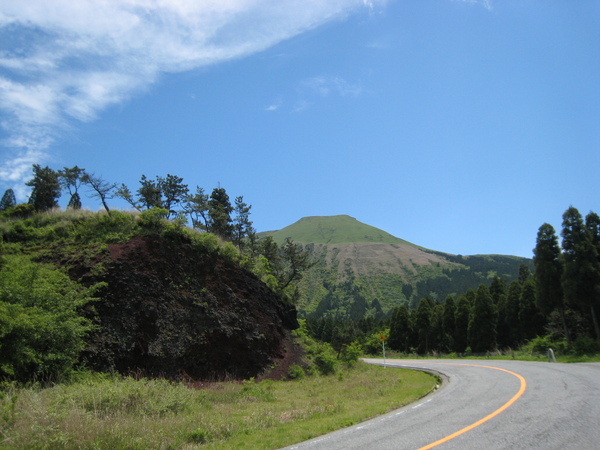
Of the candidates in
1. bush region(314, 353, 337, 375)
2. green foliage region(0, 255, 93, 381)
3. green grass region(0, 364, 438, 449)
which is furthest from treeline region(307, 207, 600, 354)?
green foliage region(0, 255, 93, 381)

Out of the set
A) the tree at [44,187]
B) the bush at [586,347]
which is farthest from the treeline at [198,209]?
the bush at [586,347]

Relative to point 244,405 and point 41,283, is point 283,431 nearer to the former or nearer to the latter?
point 244,405

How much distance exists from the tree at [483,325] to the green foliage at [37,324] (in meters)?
43.4

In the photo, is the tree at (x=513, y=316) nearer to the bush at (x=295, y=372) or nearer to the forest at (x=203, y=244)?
the forest at (x=203, y=244)

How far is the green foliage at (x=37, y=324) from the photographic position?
10361 mm

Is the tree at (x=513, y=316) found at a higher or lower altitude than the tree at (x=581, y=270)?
lower

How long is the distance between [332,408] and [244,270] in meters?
12.8

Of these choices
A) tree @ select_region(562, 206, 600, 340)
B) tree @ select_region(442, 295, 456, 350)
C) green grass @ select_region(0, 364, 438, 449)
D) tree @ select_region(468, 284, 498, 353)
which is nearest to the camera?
green grass @ select_region(0, 364, 438, 449)

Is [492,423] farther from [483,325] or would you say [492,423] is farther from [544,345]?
[483,325]

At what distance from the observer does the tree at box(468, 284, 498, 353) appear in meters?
43.6

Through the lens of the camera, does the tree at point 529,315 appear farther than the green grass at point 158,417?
Yes

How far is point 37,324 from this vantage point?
36.2ft

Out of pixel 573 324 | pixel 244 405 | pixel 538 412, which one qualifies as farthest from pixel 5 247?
pixel 573 324

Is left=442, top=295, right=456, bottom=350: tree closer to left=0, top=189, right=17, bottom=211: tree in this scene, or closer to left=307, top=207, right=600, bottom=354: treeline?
left=307, top=207, right=600, bottom=354: treeline
